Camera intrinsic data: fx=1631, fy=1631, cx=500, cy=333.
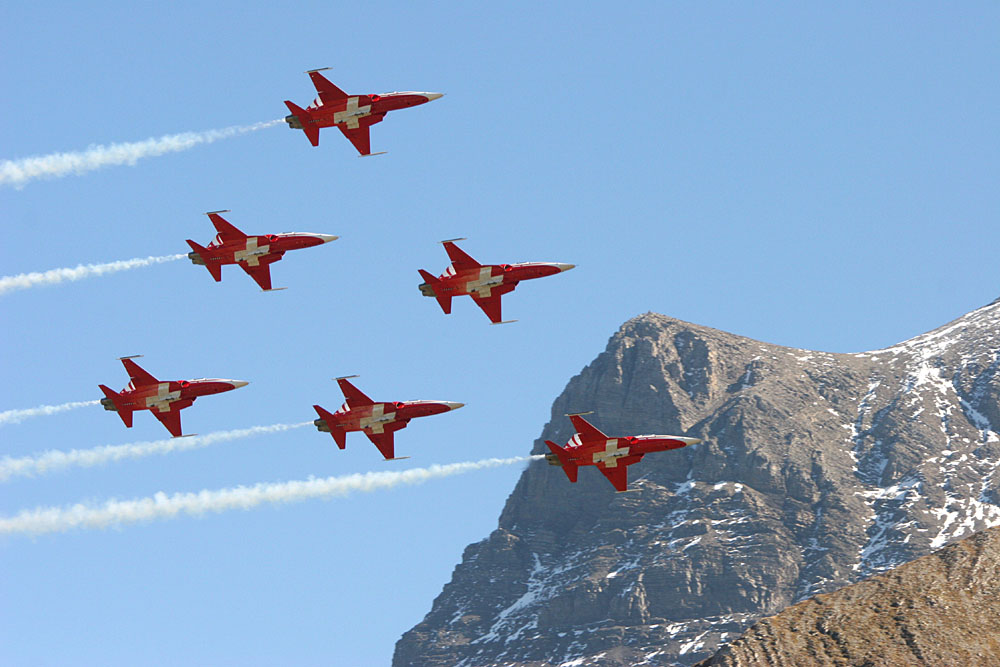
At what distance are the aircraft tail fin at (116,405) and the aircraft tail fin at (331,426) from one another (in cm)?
2281

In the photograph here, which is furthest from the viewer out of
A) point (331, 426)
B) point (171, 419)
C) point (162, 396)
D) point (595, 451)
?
point (171, 419)

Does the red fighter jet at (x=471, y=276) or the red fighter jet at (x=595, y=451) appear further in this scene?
the red fighter jet at (x=471, y=276)

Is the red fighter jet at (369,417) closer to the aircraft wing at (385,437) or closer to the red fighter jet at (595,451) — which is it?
the aircraft wing at (385,437)

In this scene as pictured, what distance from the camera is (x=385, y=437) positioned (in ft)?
643

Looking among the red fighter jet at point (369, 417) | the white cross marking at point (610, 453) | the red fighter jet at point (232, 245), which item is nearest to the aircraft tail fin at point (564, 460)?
the white cross marking at point (610, 453)

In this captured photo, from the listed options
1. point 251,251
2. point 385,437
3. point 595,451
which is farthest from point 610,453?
point 251,251

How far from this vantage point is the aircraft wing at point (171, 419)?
197125 millimetres

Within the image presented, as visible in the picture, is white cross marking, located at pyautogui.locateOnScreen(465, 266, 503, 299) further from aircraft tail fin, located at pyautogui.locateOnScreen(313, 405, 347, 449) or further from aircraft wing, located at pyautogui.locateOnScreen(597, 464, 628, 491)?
aircraft wing, located at pyautogui.locateOnScreen(597, 464, 628, 491)

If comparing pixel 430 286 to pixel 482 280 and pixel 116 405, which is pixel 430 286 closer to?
pixel 482 280

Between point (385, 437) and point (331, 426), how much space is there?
678 cm

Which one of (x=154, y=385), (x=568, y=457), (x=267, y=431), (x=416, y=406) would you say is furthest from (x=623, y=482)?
(x=154, y=385)

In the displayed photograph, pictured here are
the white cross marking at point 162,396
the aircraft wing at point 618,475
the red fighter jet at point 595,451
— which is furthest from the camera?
the white cross marking at point 162,396

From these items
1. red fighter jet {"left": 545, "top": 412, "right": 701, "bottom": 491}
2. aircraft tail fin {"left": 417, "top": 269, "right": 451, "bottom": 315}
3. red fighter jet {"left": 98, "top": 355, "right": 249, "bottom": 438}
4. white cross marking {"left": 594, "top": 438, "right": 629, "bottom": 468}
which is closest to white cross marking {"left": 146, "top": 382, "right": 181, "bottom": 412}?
red fighter jet {"left": 98, "top": 355, "right": 249, "bottom": 438}

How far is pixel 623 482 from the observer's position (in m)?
189
